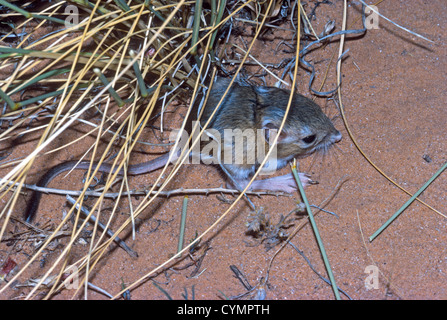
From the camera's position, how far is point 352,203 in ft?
8.61

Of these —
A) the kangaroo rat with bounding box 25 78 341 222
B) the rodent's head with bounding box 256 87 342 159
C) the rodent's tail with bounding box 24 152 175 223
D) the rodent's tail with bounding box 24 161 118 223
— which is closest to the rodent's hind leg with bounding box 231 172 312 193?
the kangaroo rat with bounding box 25 78 341 222

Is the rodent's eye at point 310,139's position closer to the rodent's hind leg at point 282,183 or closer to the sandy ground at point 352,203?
the sandy ground at point 352,203

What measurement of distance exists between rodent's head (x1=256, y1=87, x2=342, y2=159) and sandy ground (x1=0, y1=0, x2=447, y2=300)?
0.41ft

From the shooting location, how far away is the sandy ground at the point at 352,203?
2391mm

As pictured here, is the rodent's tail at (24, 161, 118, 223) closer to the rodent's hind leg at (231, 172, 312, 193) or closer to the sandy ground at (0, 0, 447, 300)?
the sandy ground at (0, 0, 447, 300)

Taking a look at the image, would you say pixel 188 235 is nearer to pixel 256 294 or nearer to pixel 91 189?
pixel 256 294

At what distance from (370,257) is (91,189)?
76.1 inches

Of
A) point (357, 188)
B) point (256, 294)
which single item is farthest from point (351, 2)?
point (256, 294)

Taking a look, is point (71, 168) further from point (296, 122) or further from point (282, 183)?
point (296, 122)

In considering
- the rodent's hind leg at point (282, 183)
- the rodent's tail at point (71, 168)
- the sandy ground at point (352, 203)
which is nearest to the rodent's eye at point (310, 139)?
the sandy ground at point (352, 203)

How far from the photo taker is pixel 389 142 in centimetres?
280

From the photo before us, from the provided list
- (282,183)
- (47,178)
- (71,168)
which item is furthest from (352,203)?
(47,178)

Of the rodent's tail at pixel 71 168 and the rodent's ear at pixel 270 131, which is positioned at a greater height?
the rodent's ear at pixel 270 131

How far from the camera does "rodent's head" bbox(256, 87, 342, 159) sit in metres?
2.82
